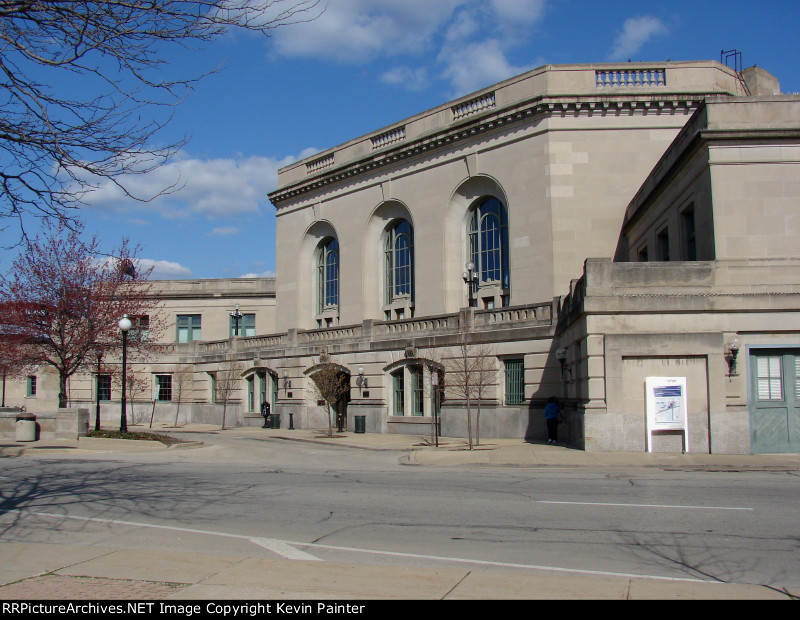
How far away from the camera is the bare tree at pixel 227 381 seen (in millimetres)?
42906

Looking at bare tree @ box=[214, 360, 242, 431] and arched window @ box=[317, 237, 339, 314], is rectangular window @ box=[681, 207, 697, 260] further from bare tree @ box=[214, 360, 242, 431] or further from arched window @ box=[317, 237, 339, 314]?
bare tree @ box=[214, 360, 242, 431]

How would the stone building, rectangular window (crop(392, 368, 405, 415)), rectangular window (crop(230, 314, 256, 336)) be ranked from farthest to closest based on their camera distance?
rectangular window (crop(230, 314, 256, 336)), rectangular window (crop(392, 368, 405, 415)), the stone building

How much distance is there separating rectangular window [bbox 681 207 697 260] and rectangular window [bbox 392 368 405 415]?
45.8ft

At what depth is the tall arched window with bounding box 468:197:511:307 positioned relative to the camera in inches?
1425

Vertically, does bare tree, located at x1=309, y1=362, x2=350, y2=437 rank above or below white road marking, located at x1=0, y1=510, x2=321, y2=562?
above

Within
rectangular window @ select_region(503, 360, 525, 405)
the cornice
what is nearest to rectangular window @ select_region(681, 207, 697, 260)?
rectangular window @ select_region(503, 360, 525, 405)

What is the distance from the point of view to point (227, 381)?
42.9 metres

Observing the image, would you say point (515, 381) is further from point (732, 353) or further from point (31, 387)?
point (31, 387)

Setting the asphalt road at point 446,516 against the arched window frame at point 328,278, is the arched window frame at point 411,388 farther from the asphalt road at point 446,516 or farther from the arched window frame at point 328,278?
the asphalt road at point 446,516

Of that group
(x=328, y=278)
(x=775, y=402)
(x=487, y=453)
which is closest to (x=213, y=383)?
(x=328, y=278)

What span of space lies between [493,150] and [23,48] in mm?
28288

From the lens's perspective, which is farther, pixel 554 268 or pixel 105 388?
pixel 105 388

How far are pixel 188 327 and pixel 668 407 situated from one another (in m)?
45.4

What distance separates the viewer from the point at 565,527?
10242 millimetres
